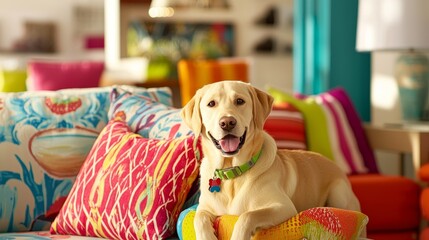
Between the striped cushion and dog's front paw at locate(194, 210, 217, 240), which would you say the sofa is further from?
the striped cushion

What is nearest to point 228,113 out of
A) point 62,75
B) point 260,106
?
point 260,106

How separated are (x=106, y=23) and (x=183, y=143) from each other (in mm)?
6020

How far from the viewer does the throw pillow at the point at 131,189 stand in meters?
2.36

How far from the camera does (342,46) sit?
522 cm

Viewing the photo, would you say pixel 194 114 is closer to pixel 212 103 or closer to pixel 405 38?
pixel 212 103

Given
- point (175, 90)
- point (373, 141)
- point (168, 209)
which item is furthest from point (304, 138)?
point (175, 90)

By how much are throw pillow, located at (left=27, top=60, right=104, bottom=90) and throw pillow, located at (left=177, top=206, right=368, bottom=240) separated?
2565 mm

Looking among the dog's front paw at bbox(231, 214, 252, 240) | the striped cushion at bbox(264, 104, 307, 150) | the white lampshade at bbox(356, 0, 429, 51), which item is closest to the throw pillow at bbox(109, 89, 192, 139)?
the dog's front paw at bbox(231, 214, 252, 240)

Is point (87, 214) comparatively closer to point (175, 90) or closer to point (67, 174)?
point (67, 174)

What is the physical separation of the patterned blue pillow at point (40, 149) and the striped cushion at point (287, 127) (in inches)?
41.0

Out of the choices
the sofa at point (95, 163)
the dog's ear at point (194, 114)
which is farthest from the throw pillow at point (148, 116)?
the dog's ear at point (194, 114)

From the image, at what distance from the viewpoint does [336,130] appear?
3.98 m

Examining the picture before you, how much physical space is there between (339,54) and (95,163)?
9.66 feet

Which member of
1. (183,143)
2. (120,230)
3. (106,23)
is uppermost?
(106,23)
